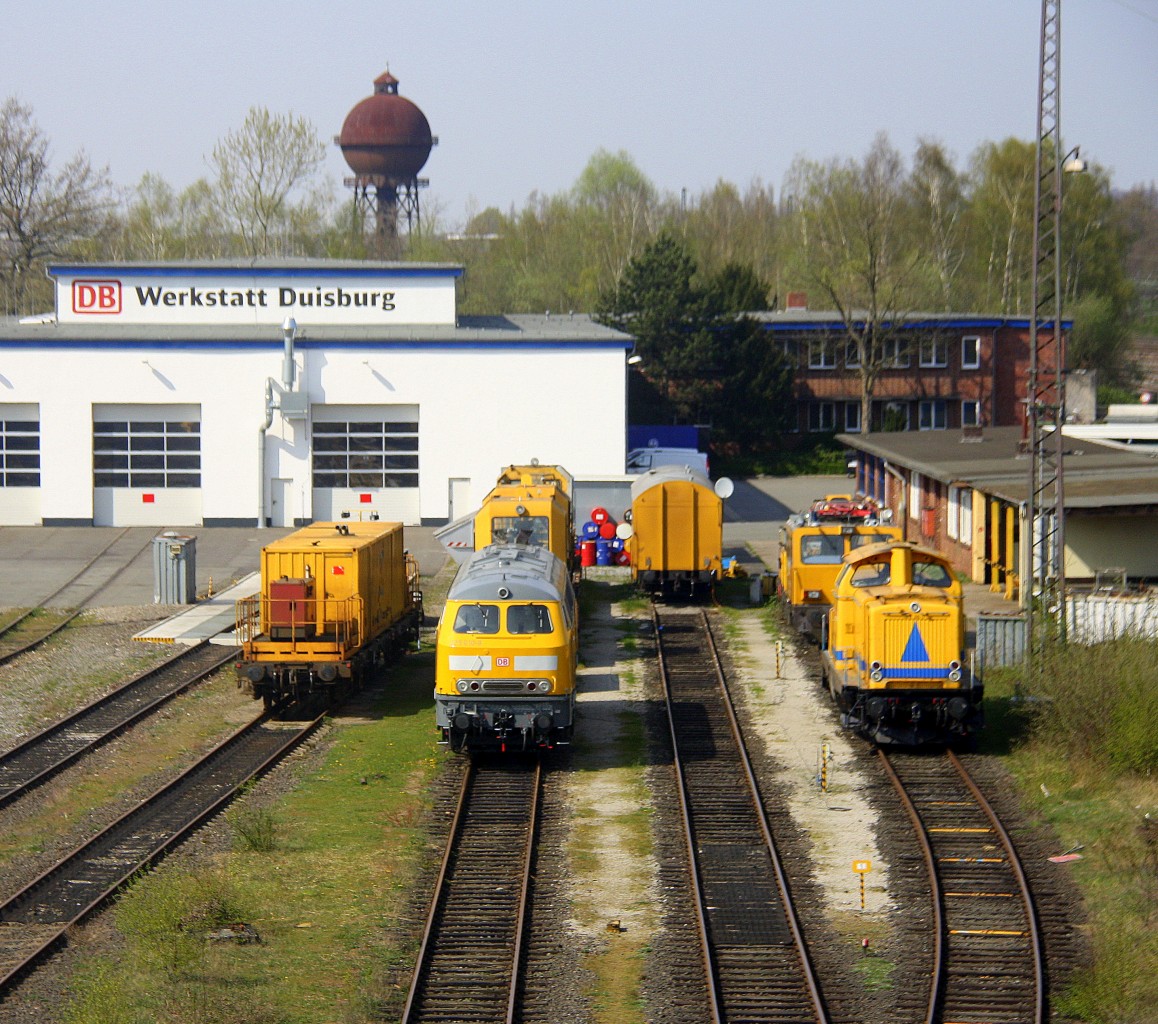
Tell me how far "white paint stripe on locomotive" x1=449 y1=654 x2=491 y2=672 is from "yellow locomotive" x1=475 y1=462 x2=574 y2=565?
320 inches

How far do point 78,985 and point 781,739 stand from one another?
1087 centimetres

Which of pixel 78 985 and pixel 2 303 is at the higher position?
pixel 2 303

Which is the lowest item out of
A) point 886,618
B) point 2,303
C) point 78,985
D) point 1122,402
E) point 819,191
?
point 78,985

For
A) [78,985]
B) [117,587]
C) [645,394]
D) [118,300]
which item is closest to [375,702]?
[78,985]

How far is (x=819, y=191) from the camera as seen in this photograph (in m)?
73.9

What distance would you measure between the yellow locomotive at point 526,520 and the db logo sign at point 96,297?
21.7m

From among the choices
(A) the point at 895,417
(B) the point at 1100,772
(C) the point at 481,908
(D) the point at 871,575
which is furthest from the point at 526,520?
(A) the point at 895,417

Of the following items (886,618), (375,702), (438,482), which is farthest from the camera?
(438,482)

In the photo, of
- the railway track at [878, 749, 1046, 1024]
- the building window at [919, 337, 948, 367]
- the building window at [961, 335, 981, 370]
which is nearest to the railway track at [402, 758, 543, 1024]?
the railway track at [878, 749, 1046, 1024]

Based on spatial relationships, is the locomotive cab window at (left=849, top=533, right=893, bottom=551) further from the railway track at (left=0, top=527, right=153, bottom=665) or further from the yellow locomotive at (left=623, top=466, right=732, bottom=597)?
the railway track at (left=0, top=527, right=153, bottom=665)

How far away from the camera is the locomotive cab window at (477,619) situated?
17812mm

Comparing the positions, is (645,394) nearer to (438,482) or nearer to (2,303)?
(438,482)

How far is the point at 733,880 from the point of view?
551 inches

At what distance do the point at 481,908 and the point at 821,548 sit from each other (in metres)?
14.4
